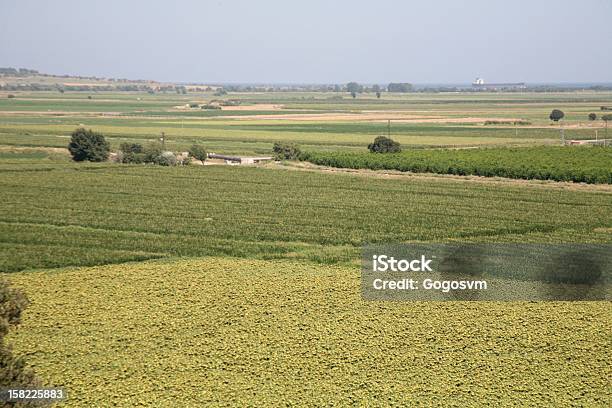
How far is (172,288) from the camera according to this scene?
81.3 ft

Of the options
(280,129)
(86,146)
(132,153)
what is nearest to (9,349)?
(86,146)

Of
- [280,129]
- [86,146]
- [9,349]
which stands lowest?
[280,129]

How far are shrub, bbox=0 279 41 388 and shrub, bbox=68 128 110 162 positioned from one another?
53.1 meters

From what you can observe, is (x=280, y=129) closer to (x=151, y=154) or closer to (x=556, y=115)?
(x=556, y=115)

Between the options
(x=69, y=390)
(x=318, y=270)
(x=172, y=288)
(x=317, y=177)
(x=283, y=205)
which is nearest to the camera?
(x=69, y=390)

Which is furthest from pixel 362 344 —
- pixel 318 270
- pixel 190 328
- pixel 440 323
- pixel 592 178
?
pixel 592 178

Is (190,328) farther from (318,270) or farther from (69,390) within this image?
(318,270)

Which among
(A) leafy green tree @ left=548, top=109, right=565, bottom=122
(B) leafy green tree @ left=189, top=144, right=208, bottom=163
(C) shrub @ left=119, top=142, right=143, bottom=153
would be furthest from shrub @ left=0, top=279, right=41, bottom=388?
(A) leafy green tree @ left=548, top=109, right=565, bottom=122

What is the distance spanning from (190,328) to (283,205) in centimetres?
2196

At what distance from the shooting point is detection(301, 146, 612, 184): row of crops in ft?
173

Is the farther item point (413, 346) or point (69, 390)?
point (413, 346)

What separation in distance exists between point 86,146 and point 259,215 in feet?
103

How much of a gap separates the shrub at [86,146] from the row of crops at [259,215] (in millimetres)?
9877

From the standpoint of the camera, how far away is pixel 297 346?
1884cm
